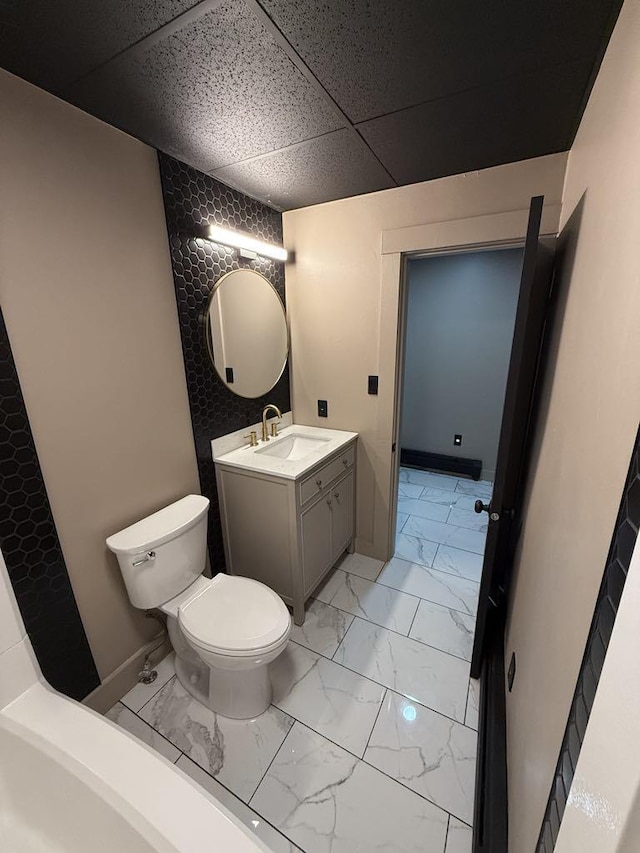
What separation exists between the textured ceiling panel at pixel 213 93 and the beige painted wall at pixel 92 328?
0.50ft

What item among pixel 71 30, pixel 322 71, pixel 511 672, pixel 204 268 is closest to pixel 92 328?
pixel 204 268

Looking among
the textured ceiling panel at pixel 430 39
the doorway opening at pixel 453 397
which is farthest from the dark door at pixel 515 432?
the doorway opening at pixel 453 397

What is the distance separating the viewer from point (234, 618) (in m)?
1.37

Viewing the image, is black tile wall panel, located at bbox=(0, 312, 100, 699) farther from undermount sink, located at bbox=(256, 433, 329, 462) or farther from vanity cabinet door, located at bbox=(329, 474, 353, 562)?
vanity cabinet door, located at bbox=(329, 474, 353, 562)

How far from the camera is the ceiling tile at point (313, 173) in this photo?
55.9 inches

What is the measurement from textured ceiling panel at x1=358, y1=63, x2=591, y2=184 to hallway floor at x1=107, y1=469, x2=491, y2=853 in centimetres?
224

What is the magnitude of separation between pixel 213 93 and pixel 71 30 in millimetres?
375

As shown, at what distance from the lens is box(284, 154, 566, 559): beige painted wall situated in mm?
1661

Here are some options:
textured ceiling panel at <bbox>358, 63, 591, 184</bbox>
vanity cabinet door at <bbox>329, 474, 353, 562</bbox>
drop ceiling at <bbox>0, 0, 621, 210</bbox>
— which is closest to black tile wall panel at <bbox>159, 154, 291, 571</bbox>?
drop ceiling at <bbox>0, 0, 621, 210</bbox>

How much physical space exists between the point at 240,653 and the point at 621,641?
3.94 ft

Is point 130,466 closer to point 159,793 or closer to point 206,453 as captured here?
point 206,453

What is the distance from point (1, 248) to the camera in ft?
3.42

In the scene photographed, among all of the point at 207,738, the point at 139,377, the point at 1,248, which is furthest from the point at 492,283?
the point at 207,738

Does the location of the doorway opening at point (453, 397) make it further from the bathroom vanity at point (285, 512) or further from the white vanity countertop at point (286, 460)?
the white vanity countertop at point (286, 460)
